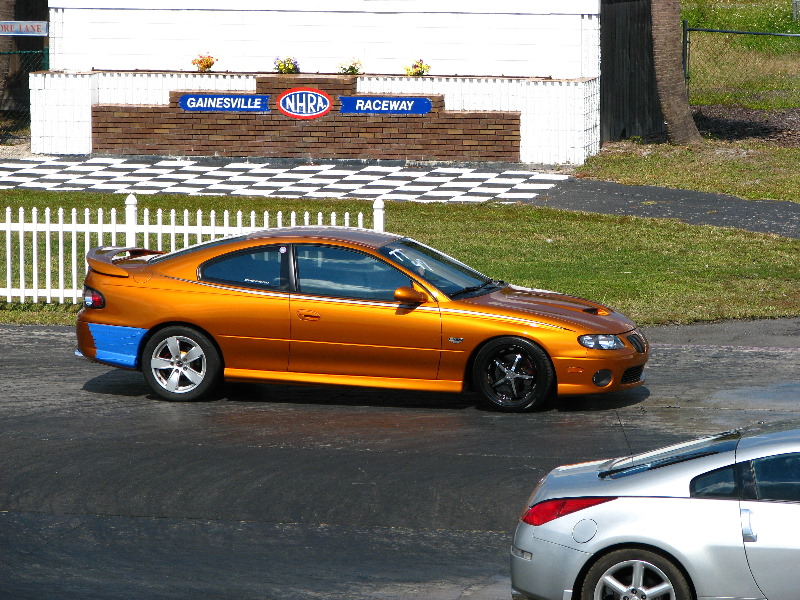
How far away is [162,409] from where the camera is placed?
1066 cm

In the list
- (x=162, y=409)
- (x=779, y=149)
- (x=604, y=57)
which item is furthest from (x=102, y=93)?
(x=162, y=409)

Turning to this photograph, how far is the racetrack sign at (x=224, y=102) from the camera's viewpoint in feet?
85.4

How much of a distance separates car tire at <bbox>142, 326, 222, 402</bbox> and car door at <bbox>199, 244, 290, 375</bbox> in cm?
18

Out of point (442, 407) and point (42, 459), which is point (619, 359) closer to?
point (442, 407)

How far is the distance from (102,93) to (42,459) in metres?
18.6

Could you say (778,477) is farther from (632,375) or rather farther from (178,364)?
(178,364)

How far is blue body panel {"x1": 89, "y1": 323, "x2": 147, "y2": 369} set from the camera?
10.9 metres

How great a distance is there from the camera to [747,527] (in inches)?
228

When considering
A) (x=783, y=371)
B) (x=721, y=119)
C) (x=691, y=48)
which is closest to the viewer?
(x=783, y=371)

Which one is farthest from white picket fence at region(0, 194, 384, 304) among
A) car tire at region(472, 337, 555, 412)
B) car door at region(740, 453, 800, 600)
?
car door at region(740, 453, 800, 600)

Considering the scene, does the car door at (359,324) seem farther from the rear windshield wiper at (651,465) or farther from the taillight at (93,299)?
the rear windshield wiper at (651,465)

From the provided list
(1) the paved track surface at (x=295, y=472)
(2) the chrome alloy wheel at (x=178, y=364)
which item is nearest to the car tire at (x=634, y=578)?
(1) the paved track surface at (x=295, y=472)

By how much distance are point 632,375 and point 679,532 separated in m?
4.82

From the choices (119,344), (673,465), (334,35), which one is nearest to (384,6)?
(334,35)
